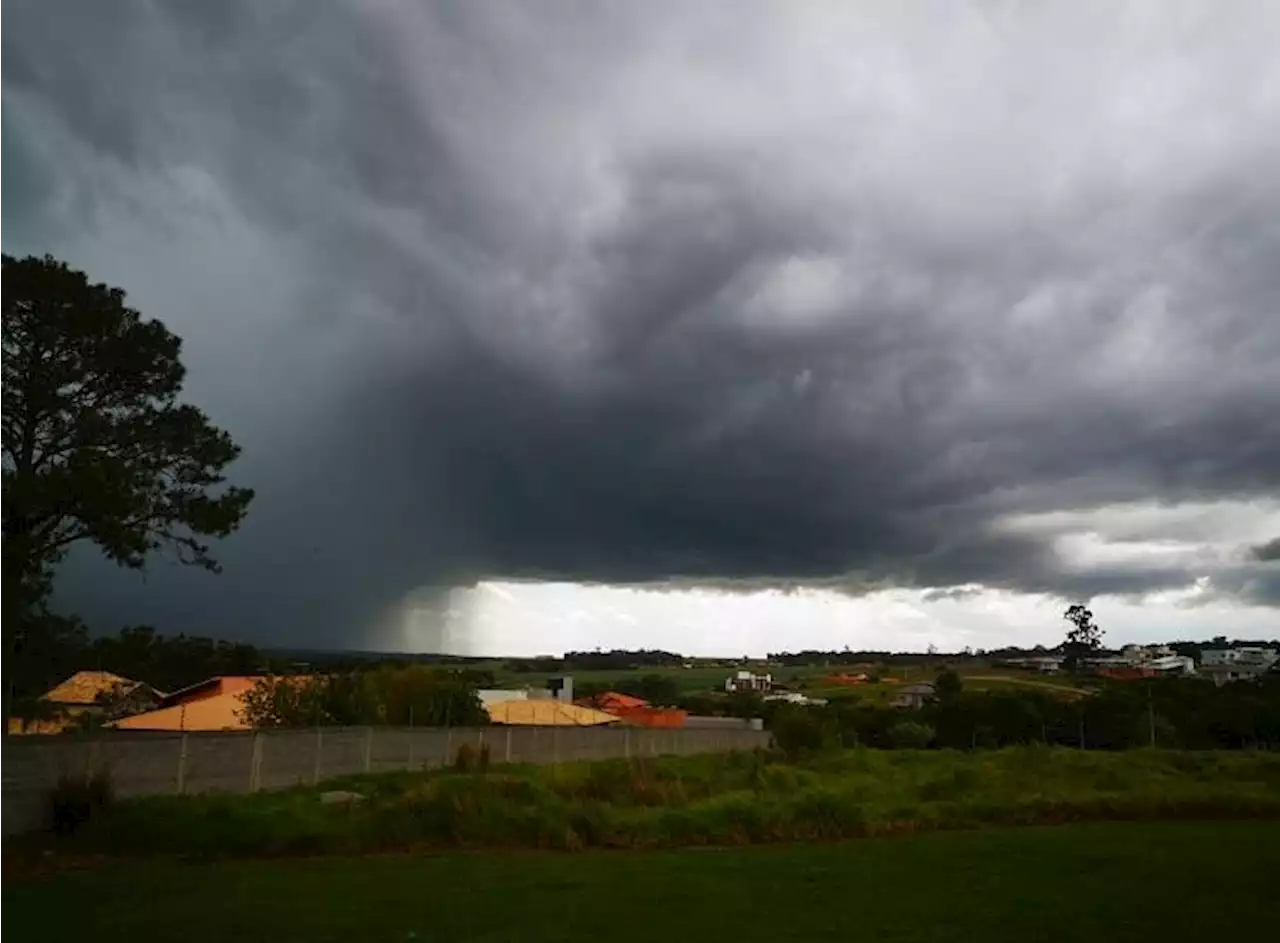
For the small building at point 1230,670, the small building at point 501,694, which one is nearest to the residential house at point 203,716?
the small building at point 501,694

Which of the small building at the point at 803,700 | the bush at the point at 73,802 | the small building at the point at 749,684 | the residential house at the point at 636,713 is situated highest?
the small building at the point at 749,684

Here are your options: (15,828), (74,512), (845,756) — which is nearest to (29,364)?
(74,512)

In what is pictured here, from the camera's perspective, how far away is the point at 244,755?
3134 centimetres

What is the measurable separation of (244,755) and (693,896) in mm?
17670

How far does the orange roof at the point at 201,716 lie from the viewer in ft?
165

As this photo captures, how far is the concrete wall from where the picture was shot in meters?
24.0

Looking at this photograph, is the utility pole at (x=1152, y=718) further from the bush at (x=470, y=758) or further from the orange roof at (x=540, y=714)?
the bush at (x=470, y=758)

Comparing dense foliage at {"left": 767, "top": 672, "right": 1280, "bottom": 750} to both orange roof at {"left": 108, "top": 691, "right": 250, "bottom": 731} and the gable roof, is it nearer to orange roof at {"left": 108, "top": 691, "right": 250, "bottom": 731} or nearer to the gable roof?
the gable roof

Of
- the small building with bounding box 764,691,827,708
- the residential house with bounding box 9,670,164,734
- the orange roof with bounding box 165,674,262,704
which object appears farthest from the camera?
the small building with bounding box 764,691,827,708

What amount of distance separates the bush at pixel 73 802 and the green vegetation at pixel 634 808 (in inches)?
12.1

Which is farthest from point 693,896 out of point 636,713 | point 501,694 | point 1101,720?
point 636,713

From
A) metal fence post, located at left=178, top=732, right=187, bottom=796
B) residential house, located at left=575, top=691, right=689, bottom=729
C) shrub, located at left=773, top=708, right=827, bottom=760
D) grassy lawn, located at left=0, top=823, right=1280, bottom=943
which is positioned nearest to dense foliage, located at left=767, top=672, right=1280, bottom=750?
residential house, located at left=575, top=691, right=689, bottom=729

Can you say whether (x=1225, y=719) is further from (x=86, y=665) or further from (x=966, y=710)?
(x=86, y=665)

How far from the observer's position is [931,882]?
18.9 meters
